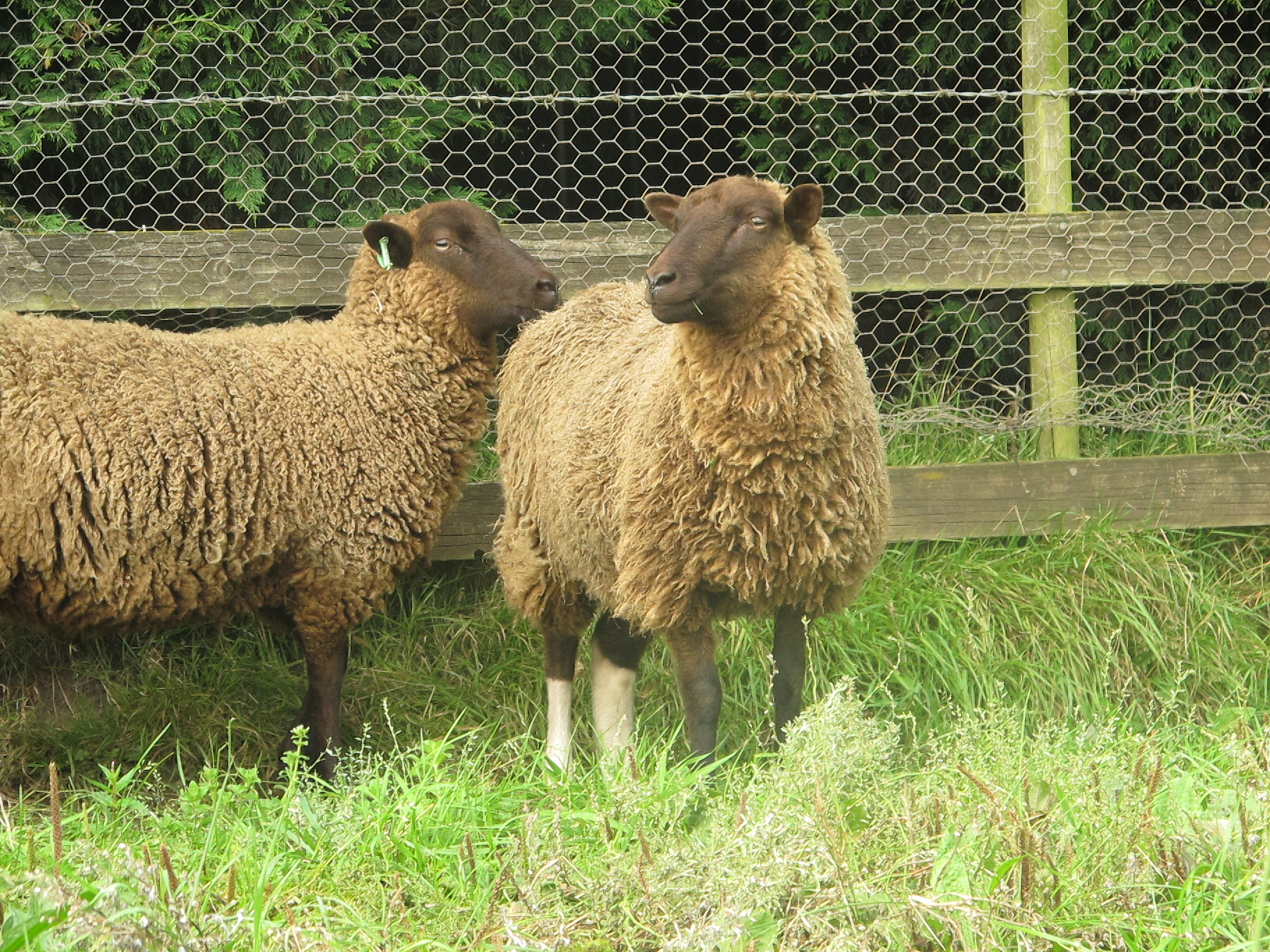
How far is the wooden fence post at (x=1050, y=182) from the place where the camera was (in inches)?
183

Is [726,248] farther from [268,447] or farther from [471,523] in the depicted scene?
[471,523]

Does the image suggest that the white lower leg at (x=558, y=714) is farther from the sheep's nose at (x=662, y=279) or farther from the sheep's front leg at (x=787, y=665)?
the sheep's nose at (x=662, y=279)

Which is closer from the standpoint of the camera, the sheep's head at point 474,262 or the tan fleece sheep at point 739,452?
the tan fleece sheep at point 739,452

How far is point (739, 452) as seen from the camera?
127 inches

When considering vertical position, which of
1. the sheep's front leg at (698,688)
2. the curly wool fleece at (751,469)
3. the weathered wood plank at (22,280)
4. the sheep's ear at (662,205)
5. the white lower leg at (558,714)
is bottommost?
the white lower leg at (558,714)

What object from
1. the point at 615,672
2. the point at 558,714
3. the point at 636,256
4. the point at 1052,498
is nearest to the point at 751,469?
the point at 615,672

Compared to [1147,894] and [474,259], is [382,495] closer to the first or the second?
[474,259]

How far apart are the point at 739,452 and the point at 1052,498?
191 cm

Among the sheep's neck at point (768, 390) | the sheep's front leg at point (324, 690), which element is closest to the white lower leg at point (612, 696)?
the sheep's front leg at point (324, 690)

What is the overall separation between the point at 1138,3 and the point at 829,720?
381cm

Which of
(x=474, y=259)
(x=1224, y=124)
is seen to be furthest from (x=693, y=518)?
(x=1224, y=124)

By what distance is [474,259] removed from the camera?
4129 mm

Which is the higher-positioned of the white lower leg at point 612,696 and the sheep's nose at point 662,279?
the sheep's nose at point 662,279

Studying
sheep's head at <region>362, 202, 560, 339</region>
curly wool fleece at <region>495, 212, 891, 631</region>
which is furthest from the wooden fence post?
sheep's head at <region>362, 202, 560, 339</region>
